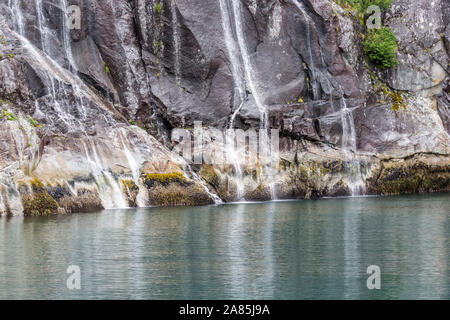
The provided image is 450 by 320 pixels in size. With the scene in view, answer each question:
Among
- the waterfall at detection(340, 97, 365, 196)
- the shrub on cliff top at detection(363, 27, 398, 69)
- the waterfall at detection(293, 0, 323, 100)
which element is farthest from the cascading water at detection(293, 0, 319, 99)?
the shrub on cliff top at detection(363, 27, 398, 69)

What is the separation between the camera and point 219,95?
53.6m

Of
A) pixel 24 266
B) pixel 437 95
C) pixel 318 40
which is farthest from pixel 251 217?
pixel 437 95

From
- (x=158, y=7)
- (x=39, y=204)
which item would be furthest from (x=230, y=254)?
(x=158, y=7)

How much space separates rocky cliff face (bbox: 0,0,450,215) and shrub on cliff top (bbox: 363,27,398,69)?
69cm

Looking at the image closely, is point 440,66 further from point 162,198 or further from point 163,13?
point 162,198

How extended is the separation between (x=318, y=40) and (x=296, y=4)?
2.98 m

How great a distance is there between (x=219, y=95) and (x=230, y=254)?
Answer: 2575cm

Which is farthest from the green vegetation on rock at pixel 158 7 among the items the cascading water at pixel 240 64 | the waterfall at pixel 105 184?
the waterfall at pixel 105 184

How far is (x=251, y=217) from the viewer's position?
41.0 meters

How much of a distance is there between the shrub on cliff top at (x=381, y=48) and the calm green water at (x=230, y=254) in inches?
720

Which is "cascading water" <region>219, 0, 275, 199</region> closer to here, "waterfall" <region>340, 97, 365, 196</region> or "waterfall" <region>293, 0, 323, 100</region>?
"waterfall" <region>293, 0, 323, 100</region>
